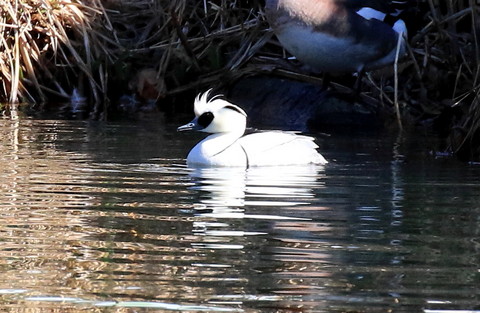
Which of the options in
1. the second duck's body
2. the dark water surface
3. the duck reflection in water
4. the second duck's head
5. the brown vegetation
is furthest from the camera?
the brown vegetation

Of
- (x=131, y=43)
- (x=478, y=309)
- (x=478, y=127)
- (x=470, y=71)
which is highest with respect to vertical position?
(x=131, y=43)

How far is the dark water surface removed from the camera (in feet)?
11.3

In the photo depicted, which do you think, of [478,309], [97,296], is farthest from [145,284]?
[478,309]

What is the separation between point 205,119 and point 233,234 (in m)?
2.99

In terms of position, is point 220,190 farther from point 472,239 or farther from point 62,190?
point 472,239

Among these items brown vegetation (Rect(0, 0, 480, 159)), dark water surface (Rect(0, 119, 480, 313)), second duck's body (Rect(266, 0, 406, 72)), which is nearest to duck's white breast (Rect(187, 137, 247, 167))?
dark water surface (Rect(0, 119, 480, 313))

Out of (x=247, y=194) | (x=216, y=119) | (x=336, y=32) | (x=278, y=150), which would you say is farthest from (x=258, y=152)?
(x=336, y=32)

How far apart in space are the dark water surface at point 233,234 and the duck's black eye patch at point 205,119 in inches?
11.3

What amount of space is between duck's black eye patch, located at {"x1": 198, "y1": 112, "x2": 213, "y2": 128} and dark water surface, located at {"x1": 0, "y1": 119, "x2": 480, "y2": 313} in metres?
0.29

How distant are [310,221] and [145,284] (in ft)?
4.70

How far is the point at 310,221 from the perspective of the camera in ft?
15.9

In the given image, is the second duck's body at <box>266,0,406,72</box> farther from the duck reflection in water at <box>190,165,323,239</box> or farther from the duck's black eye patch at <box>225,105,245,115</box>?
the duck reflection in water at <box>190,165,323,239</box>

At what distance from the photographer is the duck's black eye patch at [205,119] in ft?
24.4

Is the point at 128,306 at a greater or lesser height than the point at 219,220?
lesser
